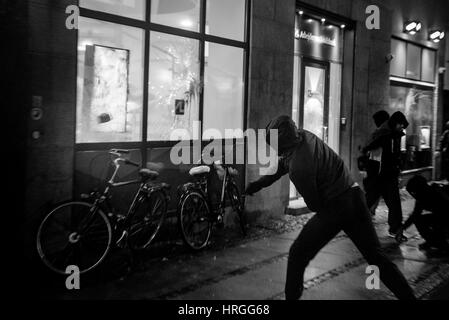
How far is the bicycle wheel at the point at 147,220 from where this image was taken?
7.10 metres

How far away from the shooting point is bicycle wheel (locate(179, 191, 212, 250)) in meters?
7.46

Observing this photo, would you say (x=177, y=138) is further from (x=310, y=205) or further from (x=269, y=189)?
(x=310, y=205)

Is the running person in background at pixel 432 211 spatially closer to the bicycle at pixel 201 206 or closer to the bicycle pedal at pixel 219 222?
the bicycle at pixel 201 206

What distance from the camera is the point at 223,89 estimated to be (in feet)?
30.6

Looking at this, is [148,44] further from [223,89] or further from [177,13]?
[223,89]

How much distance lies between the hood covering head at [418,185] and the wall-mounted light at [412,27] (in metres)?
7.94

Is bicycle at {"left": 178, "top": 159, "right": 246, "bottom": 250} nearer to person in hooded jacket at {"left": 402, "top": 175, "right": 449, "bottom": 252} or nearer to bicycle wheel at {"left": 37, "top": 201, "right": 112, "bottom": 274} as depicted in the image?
bicycle wheel at {"left": 37, "top": 201, "right": 112, "bottom": 274}

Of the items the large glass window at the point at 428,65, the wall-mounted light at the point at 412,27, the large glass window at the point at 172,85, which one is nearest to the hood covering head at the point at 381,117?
the large glass window at the point at 172,85

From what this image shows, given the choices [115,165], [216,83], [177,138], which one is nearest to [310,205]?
[115,165]
